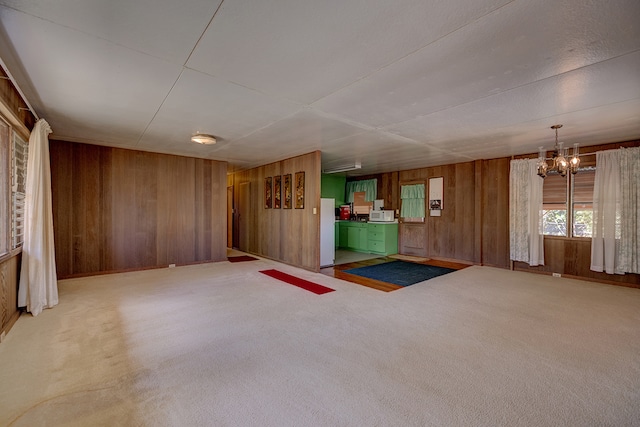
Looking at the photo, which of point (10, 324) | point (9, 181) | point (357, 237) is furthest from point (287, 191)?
point (10, 324)

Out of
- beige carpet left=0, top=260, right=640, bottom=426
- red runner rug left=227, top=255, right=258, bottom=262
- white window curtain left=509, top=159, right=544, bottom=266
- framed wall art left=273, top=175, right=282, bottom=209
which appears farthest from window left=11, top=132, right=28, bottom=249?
white window curtain left=509, top=159, right=544, bottom=266

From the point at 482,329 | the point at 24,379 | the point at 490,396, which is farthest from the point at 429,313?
the point at 24,379

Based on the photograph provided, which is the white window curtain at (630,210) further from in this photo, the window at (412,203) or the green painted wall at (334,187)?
the green painted wall at (334,187)

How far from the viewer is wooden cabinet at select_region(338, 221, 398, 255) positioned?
308 inches

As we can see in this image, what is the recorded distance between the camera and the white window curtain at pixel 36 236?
317cm

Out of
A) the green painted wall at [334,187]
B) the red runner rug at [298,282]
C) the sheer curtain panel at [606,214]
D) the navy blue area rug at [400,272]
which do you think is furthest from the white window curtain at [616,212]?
the green painted wall at [334,187]

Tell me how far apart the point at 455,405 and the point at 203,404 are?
5.34 feet

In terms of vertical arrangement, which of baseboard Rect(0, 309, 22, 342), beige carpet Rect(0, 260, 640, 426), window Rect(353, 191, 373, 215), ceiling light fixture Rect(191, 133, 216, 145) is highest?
ceiling light fixture Rect(191, 133, 216, 145)

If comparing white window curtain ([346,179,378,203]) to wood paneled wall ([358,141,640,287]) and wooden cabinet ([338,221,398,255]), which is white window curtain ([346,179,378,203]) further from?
wood paneled wall ([358,141,640,287])

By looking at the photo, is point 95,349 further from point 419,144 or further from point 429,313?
point 419,144

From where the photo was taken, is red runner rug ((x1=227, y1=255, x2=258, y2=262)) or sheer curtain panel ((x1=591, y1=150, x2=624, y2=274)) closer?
sheer curtain panel ((x1=591, y1=150, x2=624, y2=274))

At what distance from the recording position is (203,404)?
1747 mm

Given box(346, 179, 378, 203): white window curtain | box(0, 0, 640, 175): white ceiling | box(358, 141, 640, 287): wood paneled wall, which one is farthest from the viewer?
box(346, 179, 378, 203): white window curtain

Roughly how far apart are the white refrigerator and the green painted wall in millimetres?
2287
